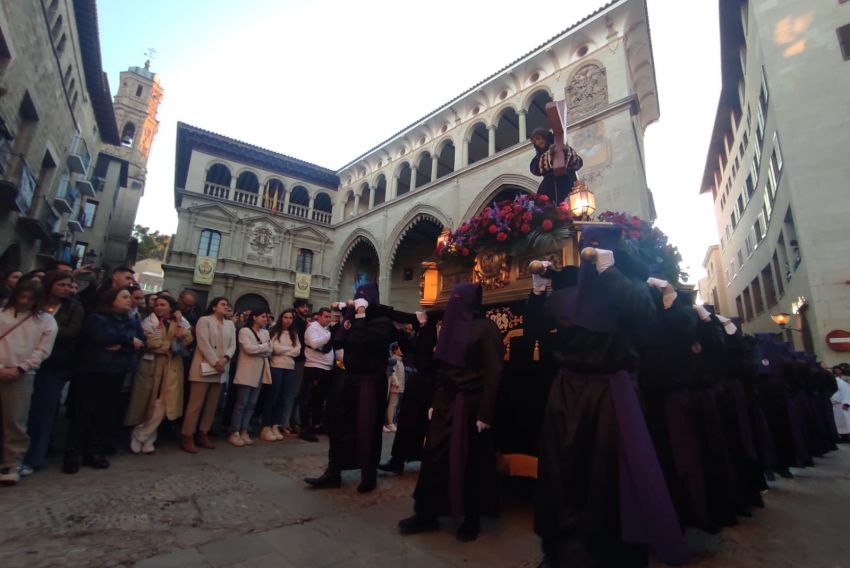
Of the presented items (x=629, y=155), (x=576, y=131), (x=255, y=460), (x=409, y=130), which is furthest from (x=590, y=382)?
→ (x=409, y=130)

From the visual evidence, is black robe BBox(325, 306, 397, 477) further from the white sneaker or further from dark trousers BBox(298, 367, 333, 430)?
the white sneaker

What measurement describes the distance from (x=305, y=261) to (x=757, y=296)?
88.6ft

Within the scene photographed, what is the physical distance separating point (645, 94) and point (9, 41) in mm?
21249

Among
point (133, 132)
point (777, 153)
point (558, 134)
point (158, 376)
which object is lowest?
point (158, 376)

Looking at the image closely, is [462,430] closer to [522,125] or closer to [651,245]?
[651,245]

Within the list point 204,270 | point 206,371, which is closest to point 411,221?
point 204,270

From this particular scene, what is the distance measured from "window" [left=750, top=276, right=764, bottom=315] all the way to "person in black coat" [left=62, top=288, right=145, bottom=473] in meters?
27.3

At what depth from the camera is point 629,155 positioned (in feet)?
43.2

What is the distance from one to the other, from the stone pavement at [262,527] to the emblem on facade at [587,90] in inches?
552

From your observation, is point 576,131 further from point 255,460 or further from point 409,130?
point 255,460

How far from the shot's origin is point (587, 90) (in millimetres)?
15148

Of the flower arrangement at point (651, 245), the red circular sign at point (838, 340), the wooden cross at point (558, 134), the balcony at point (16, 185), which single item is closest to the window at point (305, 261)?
the balcony at point (16, 185)

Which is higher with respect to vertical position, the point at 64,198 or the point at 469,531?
the point at 64,198

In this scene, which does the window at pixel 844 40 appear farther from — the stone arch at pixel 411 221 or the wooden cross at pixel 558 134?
the wooden cross at pixel 558 134
